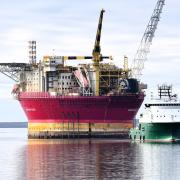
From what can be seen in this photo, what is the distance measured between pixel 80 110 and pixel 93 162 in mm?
66554

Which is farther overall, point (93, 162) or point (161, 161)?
point (93, 162)

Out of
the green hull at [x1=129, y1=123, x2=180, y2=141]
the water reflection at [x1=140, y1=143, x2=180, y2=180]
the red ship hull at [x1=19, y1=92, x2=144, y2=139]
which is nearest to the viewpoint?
the water reflection at [x1=140, y1=143, x2=180, y2=180]

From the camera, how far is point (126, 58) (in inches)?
7037

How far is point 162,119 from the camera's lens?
5492 inches

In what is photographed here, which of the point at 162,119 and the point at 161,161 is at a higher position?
the point at 162,119

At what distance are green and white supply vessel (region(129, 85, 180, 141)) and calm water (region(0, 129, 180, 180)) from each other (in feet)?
12.4

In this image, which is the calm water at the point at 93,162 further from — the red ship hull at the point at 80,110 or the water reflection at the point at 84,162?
the red ship hull at the point at 80,110

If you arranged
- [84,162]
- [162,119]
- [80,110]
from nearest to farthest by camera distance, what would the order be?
[84,162], [162,119], [80,110]

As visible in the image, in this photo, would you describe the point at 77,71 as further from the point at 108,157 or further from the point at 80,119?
the point at 108,157

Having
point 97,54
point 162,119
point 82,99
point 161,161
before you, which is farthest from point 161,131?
point 97,54

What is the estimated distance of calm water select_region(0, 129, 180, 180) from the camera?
295ft

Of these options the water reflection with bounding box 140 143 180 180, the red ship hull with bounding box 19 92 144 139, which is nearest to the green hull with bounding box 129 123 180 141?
the water reflection with bounding box 140 143 180 180

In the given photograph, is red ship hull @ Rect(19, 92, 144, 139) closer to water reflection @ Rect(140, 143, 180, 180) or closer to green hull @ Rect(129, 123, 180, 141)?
green hull @ Rect(129, 123, 180, 141)

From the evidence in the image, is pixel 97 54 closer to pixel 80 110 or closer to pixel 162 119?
pixel 80 110
